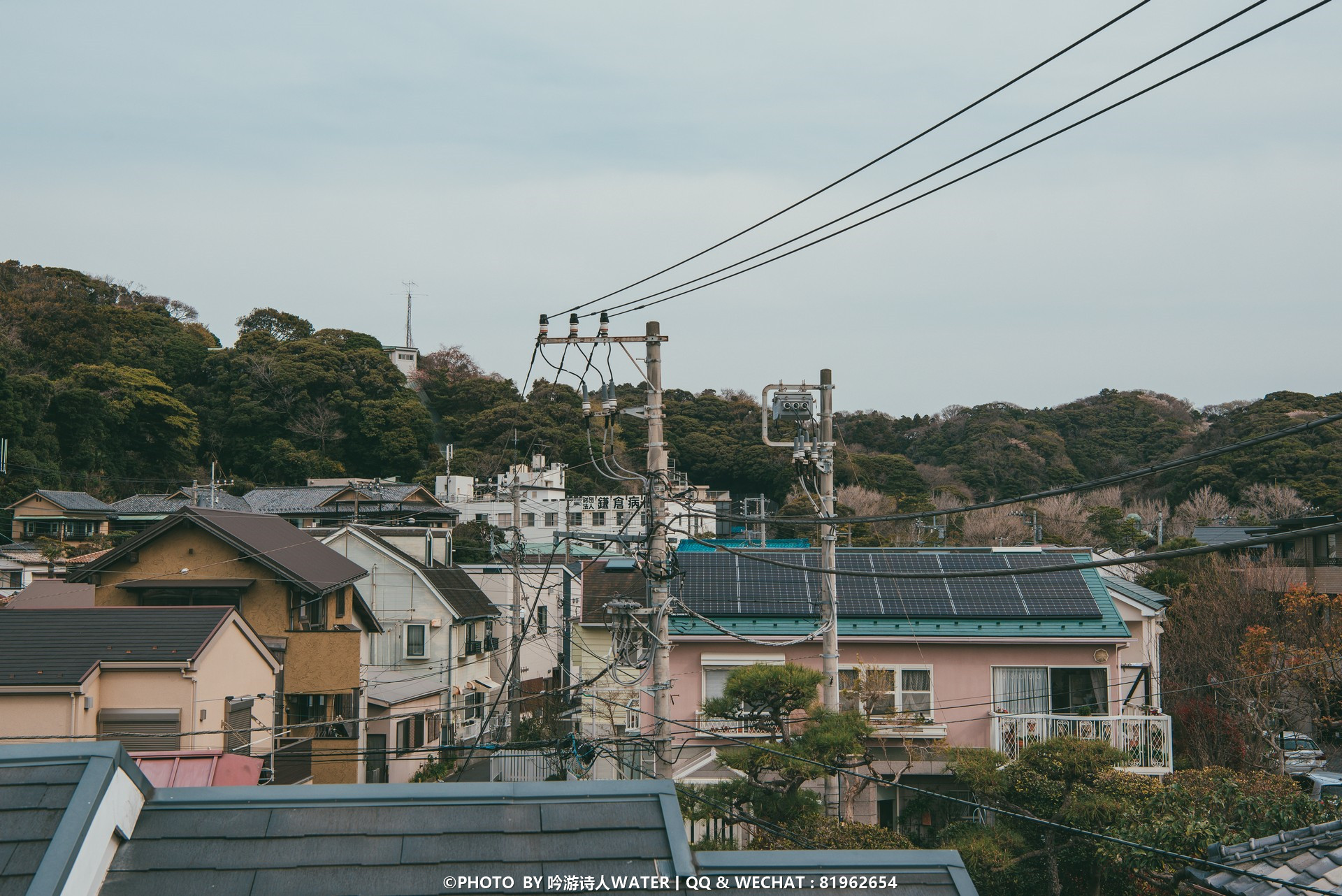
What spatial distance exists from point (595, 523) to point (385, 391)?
55.1 ft

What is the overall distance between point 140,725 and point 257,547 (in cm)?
457

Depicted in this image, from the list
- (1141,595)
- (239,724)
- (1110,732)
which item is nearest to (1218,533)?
(1141,595)

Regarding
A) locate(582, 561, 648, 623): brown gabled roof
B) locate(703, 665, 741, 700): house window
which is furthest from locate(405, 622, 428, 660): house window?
locate(703, 665, 741, 700): house window

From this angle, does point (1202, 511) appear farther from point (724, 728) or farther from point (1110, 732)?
point (724, 728)

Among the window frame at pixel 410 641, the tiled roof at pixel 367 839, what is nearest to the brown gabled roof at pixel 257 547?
the window frame at pixel 410 641

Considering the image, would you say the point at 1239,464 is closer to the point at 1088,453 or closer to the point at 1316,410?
the point at 1316,410

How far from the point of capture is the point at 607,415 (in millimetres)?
15266

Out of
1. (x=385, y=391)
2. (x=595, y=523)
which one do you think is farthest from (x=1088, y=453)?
(x=385, y=391)

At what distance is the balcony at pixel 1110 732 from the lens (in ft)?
52.7

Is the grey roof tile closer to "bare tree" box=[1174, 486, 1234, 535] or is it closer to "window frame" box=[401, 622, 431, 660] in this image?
"window frame" box=[401, 622, 431, 660]

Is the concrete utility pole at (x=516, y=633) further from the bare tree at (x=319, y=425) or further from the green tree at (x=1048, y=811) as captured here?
the bare tree at (x=319, y=425)

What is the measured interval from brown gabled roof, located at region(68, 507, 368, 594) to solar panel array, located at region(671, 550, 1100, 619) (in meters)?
7.48

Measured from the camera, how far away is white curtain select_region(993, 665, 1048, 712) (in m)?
17.4

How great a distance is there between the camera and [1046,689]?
17.4m
